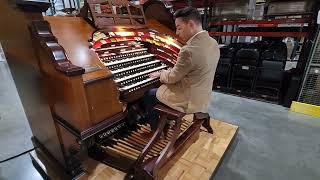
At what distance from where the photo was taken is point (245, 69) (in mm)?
3629

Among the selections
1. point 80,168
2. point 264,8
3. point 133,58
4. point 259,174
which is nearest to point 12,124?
point 80,168

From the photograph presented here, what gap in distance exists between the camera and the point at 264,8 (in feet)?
11.0

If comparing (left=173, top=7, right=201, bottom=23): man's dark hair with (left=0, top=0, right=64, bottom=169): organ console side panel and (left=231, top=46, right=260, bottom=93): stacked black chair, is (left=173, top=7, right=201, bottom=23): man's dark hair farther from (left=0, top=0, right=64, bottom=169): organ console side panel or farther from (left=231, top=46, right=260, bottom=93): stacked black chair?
(left=231, top=46, right=260, bottom=93): stacked black chair

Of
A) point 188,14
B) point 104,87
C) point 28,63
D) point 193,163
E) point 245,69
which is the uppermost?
point 188,14

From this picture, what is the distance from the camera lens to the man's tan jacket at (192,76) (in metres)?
1.38

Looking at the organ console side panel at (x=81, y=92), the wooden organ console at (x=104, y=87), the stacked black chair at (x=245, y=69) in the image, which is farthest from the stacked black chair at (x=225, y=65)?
the organ console side panel at (x=81, y=92)

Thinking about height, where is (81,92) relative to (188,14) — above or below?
below

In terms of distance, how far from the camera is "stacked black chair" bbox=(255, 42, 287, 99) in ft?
10.8

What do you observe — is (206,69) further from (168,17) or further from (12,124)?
(12,124)

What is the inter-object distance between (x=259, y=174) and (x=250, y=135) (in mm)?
704

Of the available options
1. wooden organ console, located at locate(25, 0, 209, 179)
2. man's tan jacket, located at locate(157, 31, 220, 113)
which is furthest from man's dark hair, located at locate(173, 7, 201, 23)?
wooden organ console, located at locate(25, 0, 209, 179)

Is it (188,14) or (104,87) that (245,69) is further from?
(104,87)

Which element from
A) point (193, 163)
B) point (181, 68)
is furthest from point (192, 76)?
point (193, 163)

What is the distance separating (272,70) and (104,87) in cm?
314
